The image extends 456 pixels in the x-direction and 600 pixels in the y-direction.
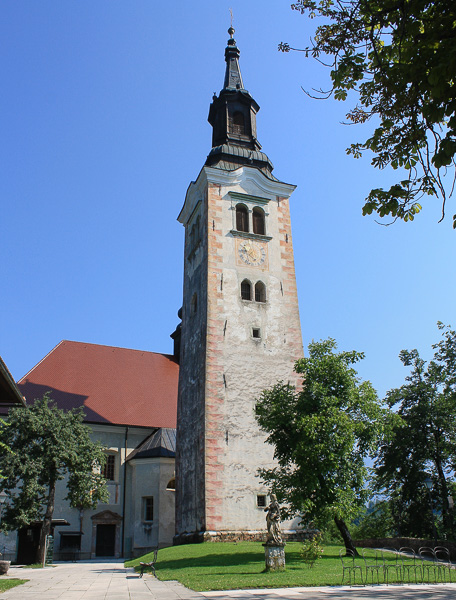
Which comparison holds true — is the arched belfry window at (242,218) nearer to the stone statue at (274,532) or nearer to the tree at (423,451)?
the tree at (423,451)

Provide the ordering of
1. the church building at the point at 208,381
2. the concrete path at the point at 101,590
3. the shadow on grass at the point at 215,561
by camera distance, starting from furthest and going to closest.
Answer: the church building at the point at 208,381 → the shadow on grass at the point at 215,561 → the concrete path at the point at 101,590

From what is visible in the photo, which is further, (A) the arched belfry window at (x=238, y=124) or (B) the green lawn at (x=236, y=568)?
(A) the arched belfry window at (x=238, y=124)

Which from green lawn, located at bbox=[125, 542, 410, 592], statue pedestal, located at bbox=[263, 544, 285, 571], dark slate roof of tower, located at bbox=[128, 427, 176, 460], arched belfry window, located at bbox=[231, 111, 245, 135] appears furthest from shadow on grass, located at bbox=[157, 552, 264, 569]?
arched belfry window, located at bbox=[231, 111, 245, 135]

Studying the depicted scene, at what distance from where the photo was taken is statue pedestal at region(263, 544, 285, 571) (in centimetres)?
1216

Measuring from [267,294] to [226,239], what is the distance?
3.34 meters

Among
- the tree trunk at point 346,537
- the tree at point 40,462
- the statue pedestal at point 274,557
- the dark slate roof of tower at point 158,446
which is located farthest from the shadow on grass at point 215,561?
the dark slate roof of tower at point 158,446

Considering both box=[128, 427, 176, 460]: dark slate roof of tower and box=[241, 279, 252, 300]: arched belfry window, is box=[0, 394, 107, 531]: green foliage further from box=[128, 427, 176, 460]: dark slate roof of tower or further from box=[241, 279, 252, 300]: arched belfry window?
box=[241, 279, 252, 300]: arched belfry window

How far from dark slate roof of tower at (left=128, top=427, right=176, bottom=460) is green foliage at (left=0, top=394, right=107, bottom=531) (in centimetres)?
594

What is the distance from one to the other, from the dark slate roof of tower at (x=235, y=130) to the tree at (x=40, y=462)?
1542 centimetres

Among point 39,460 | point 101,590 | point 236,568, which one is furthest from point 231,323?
point 101,590

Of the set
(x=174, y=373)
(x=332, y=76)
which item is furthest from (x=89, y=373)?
(x=332, y=76)

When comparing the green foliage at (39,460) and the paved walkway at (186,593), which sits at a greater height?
the green foliage at (39,460)

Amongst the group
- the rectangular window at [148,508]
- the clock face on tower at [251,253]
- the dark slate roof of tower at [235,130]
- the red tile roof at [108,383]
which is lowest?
the rectangular window at [148,508]

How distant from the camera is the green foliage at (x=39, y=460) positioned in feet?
62.2
